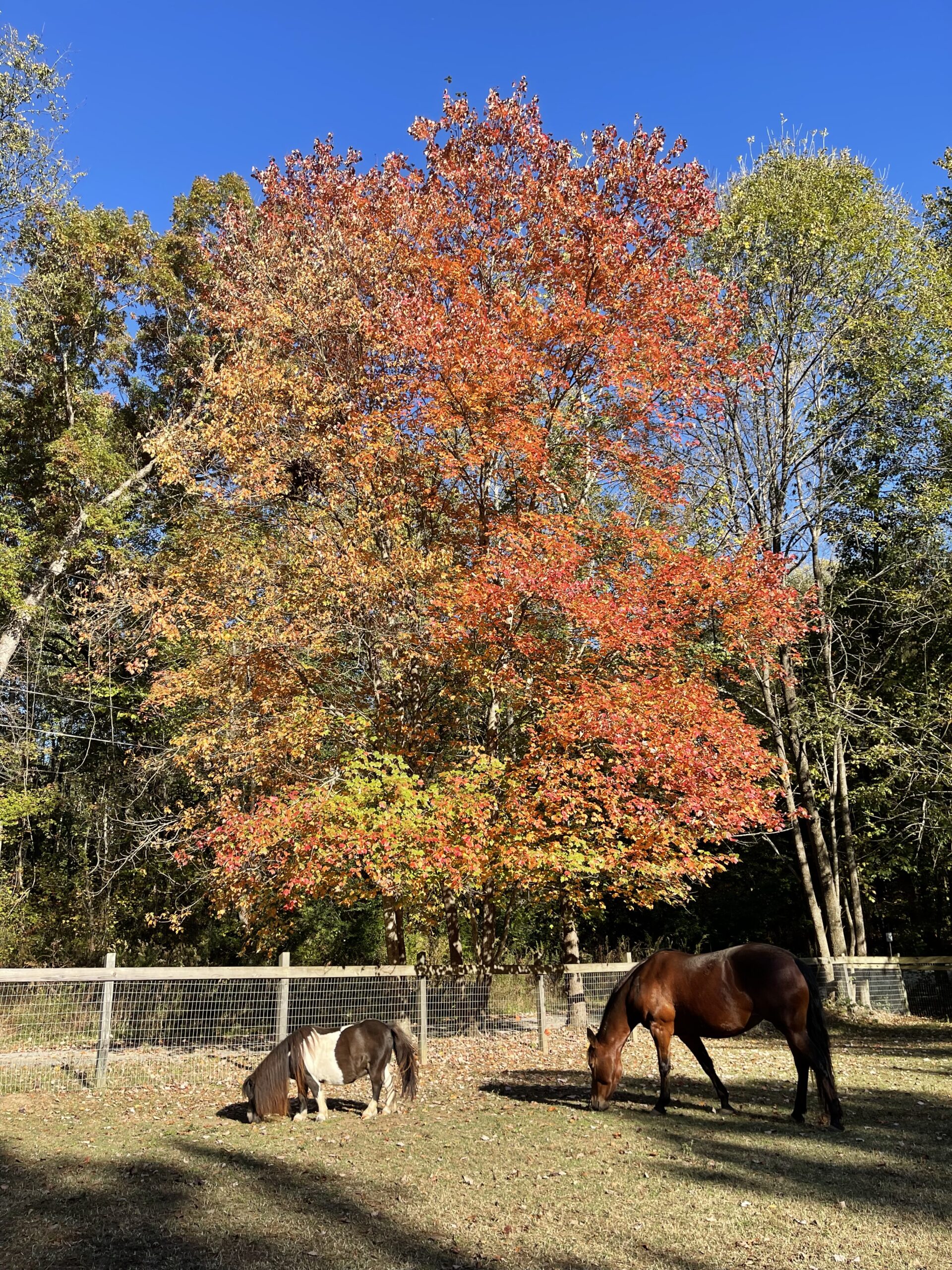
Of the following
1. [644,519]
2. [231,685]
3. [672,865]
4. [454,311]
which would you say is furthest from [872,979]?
[454,311]

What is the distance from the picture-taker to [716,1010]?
8195 millimetres

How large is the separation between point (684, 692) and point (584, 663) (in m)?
1.95

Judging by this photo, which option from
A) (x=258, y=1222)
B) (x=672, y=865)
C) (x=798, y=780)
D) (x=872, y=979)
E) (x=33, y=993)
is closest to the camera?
(x=258, y=1222)

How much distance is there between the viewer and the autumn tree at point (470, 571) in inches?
451

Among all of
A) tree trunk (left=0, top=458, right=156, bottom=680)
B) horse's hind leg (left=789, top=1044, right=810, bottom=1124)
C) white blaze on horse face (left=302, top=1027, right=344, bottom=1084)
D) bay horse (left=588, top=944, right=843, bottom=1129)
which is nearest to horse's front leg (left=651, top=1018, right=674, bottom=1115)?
bay horse (left=588, top=944, right=843, bottom=1129)

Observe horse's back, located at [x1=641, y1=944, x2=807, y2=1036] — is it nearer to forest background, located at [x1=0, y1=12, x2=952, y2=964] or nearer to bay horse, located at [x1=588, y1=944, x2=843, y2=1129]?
bay horse, located at [x1=588, y1=944, x2=843, y2=1129]

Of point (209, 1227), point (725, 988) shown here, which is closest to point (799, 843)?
point (725, 988)

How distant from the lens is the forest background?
1205cm

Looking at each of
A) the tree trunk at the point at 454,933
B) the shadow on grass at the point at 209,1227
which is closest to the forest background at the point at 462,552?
the tree trunk at the point at 454,933

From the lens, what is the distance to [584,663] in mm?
13469

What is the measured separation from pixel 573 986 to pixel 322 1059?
783 centimetres

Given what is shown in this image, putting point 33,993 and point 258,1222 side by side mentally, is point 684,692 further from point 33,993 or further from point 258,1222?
point 33,993

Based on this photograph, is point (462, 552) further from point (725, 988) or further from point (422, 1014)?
point (725, 988)

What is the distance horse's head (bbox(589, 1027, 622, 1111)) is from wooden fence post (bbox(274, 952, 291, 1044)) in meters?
3.64
